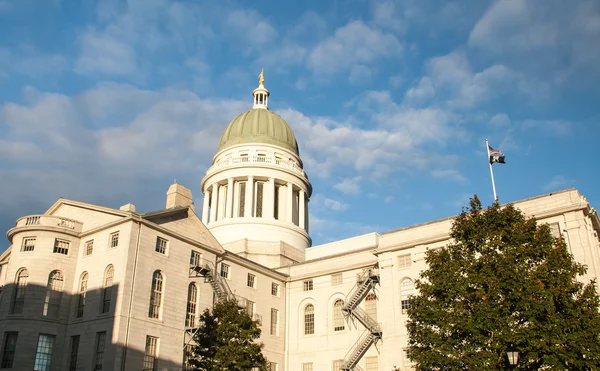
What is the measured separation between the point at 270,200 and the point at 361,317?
2192cm

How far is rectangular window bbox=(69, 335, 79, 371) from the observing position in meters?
40.2

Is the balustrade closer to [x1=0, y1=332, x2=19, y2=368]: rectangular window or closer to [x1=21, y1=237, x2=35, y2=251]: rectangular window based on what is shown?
[x1=21, y1=237, x2=35, y2=251]: rectangular window

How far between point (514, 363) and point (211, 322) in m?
20.7

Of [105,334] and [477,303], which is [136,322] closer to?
[105,334]

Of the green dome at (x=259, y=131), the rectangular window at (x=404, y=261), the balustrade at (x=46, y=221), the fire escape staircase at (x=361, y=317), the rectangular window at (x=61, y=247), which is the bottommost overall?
the fire escape staircase at (x=361, y=317)

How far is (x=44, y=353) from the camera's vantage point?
40281 mm

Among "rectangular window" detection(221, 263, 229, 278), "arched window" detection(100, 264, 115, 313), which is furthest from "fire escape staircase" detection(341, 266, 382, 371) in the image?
"arched window" detection(100, 264, 115, 313)

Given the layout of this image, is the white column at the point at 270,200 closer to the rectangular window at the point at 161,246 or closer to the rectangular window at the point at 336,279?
the rectangular window at the point at 336,279

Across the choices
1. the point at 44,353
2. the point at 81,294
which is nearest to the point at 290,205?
the point at 81,294

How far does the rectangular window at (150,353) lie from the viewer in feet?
129

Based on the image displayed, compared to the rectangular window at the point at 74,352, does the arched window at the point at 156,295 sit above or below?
above

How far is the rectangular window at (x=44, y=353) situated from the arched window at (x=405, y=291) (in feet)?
84.4

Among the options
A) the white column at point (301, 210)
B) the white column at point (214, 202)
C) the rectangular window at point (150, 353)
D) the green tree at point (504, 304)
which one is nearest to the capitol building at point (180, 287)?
the rectangular window at point (150, 353)

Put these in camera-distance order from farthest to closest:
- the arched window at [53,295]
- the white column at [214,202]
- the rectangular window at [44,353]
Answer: the white column at [214,202], the arched window at [53,295], the rectangular window at [44,353]
